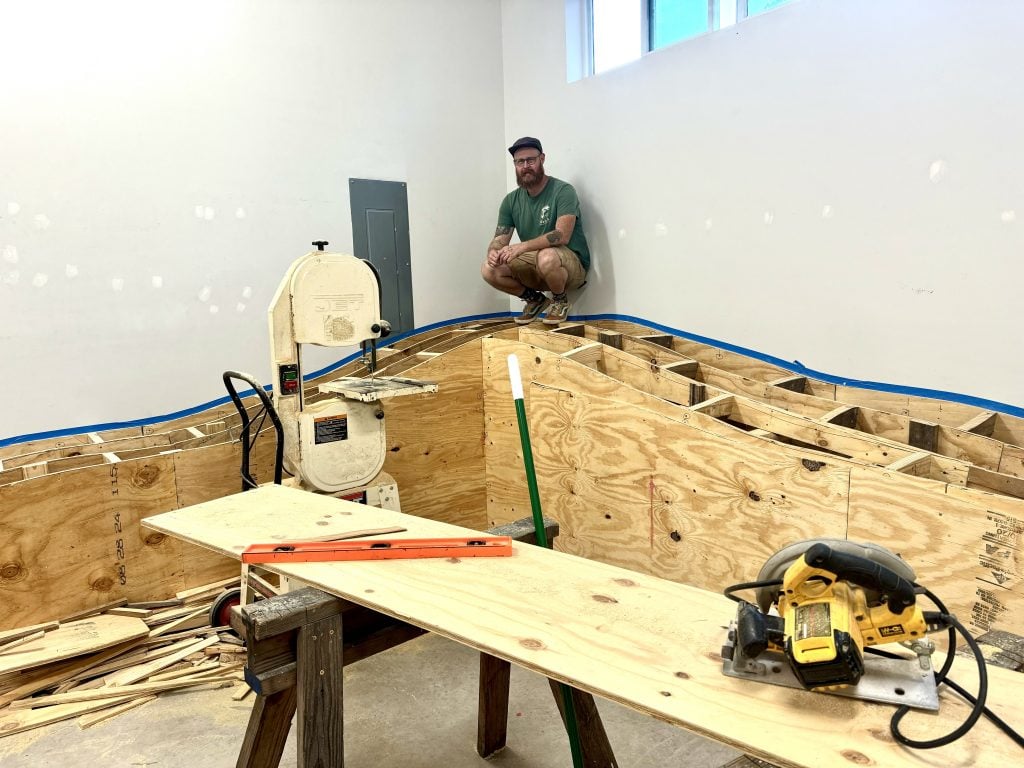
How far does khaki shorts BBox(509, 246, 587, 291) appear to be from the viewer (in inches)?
168

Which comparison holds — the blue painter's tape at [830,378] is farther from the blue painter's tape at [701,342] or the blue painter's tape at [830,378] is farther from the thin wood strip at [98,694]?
the thin wood strip at [98,694]

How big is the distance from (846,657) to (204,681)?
2280 mm

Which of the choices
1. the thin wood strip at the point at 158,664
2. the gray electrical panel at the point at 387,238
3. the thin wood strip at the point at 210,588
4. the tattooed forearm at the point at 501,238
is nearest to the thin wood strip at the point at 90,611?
the thin wood strip at the point at 210,588

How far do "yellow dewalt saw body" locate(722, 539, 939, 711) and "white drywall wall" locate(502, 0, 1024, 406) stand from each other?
2.35 metres

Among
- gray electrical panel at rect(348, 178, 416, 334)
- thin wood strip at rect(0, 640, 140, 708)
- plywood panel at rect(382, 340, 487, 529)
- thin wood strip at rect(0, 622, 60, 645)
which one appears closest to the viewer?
thin wood strip at rect(0, 640, 140, 708)

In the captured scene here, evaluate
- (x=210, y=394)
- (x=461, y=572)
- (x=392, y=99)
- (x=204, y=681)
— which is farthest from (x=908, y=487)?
(x=392, y=99)

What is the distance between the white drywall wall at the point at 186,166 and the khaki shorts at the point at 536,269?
791 millimetres

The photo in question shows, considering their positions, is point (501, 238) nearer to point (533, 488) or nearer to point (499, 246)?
point (499, 246)

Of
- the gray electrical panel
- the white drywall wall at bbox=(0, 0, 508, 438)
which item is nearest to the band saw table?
the white drywall wall at bbox=(0, 0, 508, 438)

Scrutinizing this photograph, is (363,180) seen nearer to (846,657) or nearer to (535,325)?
(535,325)

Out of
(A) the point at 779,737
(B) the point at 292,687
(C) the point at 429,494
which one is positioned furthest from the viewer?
(C) the point at 429,494

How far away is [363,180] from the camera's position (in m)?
4.51

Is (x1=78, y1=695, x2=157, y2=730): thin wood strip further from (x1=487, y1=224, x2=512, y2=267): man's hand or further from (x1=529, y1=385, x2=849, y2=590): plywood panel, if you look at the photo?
(x1=487, y1=224, x2=512, y2=267): man's hand

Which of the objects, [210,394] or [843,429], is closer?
[843,429]
